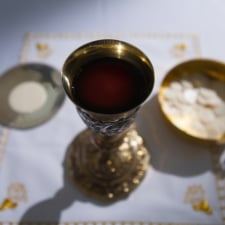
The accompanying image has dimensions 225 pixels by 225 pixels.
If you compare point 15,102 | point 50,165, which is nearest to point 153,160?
point 50,165

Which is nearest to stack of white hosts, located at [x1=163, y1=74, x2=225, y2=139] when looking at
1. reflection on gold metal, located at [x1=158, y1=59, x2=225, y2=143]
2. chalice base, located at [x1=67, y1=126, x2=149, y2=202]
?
reflection on gold metal, located at [x1=158, y1=59, x2=225, y2=143]

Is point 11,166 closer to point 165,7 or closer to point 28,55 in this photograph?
point 28,55

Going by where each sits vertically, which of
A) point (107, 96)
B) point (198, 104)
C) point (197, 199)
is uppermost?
point (107, 96)

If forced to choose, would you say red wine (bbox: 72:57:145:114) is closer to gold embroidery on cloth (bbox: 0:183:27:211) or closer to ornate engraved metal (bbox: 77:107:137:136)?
ornate engraved metal (bbox: 77:107:137:136)

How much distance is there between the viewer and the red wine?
1.77 ft

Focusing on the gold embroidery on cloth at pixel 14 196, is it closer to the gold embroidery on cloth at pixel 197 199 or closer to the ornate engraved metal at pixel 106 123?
the ornate engraved metal at pixel 106 123

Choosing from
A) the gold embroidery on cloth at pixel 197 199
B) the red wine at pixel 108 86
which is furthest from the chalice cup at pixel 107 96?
the gold embroidery on cloth at pixel 197 199

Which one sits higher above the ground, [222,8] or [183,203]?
[222,8]

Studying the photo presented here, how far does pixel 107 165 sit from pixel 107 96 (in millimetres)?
207

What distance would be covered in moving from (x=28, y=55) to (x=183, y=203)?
1.69ft

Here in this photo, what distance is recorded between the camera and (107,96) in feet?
1.83

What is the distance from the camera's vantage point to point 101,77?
0.58 m

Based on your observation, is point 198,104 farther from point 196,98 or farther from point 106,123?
point 106,123

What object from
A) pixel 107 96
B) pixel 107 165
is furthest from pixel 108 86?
pixel 107 165
